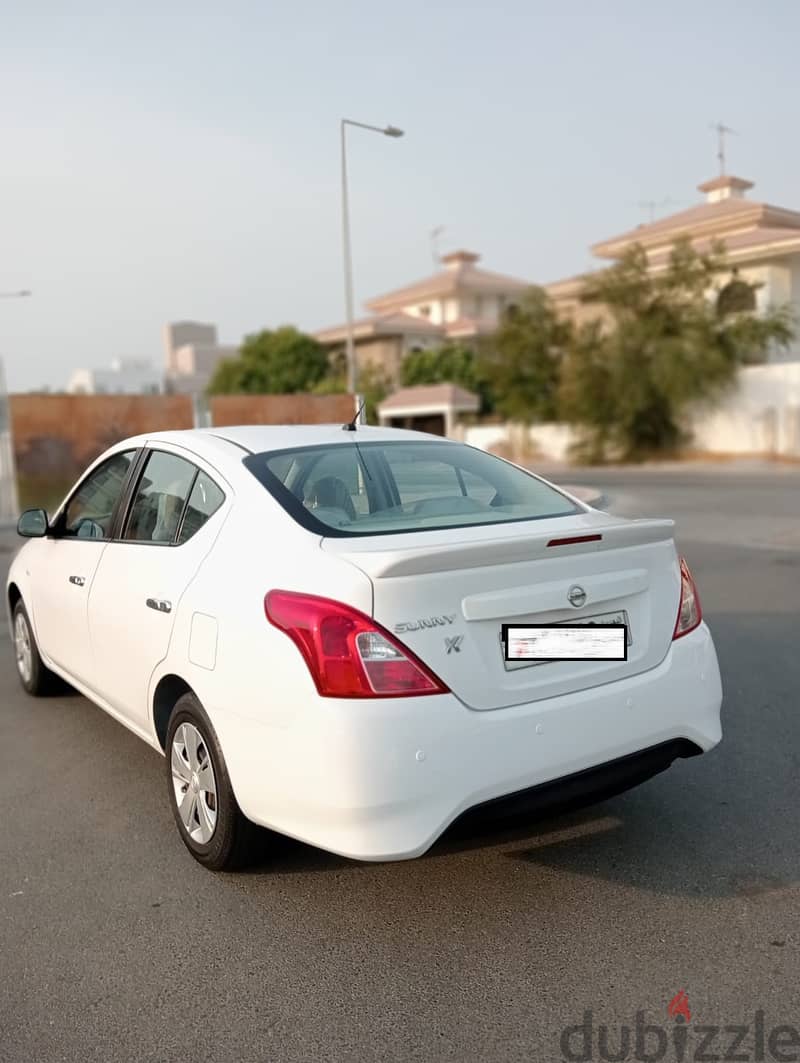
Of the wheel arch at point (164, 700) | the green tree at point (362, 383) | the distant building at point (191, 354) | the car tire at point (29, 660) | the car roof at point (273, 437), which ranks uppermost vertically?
the distant building at point (191, 354)

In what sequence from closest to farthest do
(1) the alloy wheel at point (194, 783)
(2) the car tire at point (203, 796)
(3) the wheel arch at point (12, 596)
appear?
(2) the car tire at point (203, 796) < (1) the alloy wheel at point (194, 783) < (3) the wheel arch at point (12, 596)

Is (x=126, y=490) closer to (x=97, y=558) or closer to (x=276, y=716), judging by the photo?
(x=97, y=558)

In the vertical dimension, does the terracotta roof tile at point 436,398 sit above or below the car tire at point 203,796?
above

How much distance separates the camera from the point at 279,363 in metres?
52.0

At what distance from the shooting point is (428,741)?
2.72 metres

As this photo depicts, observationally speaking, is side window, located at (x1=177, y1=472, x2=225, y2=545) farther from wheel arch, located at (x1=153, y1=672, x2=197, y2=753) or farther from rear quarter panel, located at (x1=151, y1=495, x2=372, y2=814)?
wheel arch, located at (x1=153, y1=672, x2=197, y2=753)

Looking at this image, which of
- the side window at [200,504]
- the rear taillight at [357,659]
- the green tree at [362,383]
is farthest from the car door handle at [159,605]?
the green tree at [362,383]

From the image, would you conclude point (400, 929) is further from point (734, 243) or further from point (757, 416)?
point (734, 243)

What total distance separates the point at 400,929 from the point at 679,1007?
0.86 metres

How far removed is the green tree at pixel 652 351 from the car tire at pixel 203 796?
29558mm

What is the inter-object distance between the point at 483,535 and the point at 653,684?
0.75 metres

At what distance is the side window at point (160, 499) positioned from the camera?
3.78 metres

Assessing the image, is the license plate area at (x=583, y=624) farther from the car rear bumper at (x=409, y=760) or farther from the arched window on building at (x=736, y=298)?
the arched window on building at (x=736, y=298)

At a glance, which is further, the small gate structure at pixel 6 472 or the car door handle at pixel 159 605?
the small gate structure at pixel 6 472
